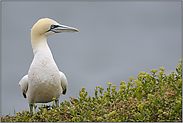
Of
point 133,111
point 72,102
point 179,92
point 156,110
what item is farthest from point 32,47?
point 179,92

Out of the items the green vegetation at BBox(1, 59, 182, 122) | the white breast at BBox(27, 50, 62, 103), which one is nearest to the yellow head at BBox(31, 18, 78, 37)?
the white breast at BBox(27, 50, 62, 103)

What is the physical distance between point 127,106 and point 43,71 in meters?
2.22

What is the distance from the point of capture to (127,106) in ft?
16.9

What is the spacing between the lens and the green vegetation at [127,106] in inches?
181

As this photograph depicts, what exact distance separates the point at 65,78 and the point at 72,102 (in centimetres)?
68

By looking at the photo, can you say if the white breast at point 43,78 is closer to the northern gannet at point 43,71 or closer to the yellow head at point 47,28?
the northern gannet at point 43,71

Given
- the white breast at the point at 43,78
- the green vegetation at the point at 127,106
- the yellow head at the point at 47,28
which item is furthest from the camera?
the yellow head at the point at 47,28

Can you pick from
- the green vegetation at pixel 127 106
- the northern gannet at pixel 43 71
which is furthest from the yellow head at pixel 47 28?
the green vegetation at pixel 127 106

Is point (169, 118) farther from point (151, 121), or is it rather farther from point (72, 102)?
point (72, 102)

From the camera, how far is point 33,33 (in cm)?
587

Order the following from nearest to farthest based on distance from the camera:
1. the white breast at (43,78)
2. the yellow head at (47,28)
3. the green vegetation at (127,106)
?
the green vegetation at (127,106) → the white breast at (43,78) → the yellow head at (47,28)

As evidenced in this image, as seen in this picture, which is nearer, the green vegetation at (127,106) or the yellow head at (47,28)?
the green vegetation at (127,106)

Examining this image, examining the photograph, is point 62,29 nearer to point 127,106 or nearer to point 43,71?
point 43,71

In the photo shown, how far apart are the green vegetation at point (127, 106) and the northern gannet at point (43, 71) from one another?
1.29 ft
